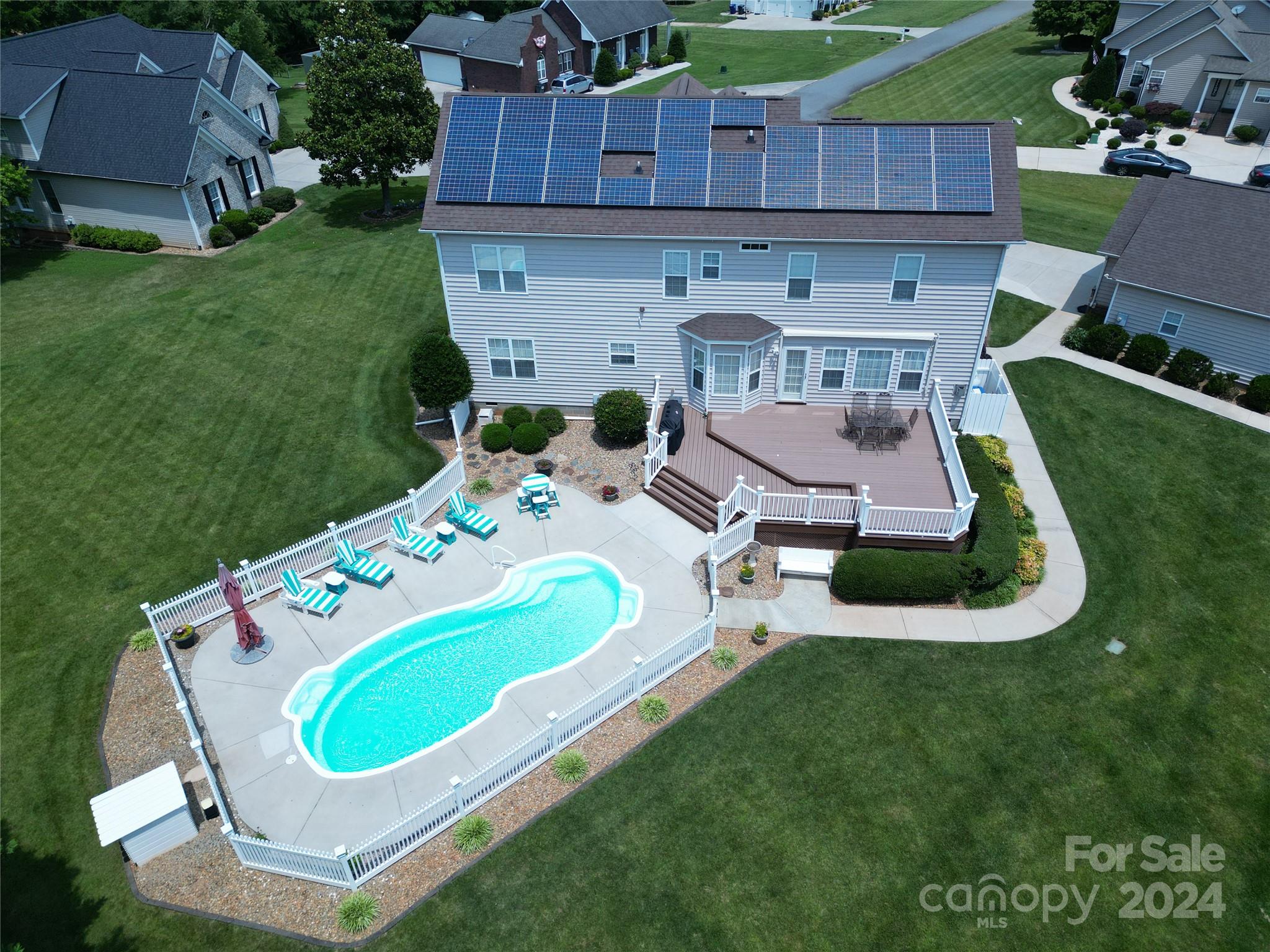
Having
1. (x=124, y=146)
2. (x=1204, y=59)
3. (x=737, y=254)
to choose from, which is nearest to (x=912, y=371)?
(x=737, y=254)

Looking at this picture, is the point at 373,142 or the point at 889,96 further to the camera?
the point at 889,96

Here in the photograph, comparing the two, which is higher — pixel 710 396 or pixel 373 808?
pixel 710 396

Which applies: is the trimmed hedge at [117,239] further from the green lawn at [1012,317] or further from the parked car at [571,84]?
the green lawn at [1012,317]

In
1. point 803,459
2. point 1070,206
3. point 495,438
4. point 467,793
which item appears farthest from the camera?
point 1070,206

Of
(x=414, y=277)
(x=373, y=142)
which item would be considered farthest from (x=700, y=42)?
(x=414, y=277)

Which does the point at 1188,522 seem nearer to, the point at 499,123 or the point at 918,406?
the point at 918,406

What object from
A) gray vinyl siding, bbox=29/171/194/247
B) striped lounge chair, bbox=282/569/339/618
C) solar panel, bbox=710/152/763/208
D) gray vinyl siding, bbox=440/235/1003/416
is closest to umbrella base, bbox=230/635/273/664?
striped lounge chair, bbox=282/569/339/618

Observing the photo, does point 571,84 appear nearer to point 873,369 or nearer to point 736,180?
point 736,180
